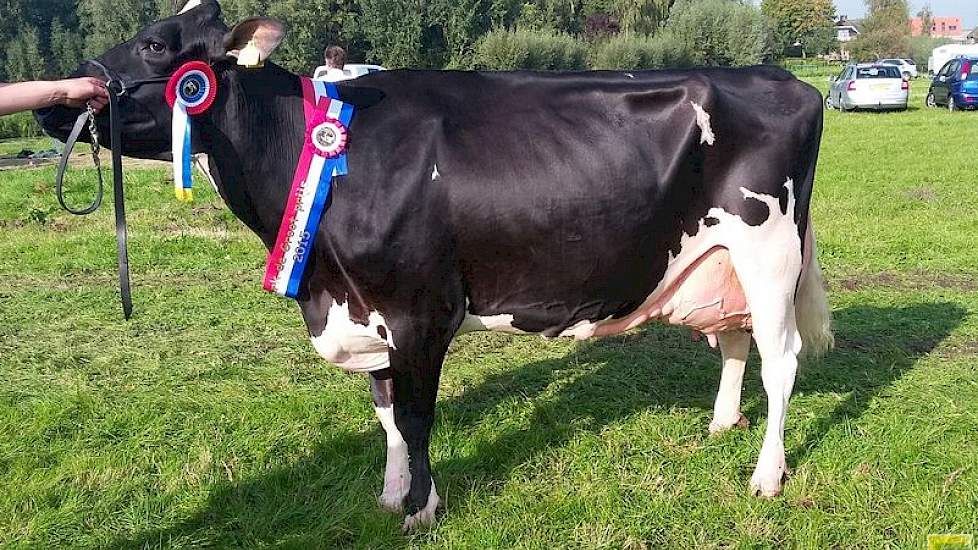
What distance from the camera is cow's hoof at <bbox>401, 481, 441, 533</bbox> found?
3.47 meters

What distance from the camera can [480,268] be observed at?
3.32 meters

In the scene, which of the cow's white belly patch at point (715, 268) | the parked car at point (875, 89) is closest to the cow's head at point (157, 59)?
the cow's white belly patch at point (715, 268)

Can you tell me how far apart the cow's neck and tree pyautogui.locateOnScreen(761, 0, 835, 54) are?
72.5 m

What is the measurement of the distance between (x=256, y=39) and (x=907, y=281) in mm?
5856

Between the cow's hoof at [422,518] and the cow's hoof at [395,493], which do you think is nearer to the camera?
the cow's hoof at [422,518]

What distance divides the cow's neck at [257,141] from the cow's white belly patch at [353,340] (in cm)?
42

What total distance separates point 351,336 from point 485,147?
927mm

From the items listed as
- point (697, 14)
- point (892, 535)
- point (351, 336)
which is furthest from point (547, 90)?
point (697, 14)

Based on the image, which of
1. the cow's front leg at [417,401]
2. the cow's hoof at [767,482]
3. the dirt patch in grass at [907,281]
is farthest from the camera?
the dirt patch in grass at [907,281]

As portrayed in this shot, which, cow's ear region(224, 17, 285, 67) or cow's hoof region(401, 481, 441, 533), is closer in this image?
cow's ear region(224, 17, 285, 67)

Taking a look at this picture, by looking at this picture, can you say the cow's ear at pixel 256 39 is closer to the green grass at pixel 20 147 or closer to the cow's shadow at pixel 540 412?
the cow's shadow at pixel 540 412

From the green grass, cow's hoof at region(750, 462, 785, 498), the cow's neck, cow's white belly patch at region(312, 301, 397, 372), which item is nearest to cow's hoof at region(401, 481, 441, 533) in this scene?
cow's white belly patch at region(312, 301, 397, 372)

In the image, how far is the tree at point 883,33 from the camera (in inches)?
2346

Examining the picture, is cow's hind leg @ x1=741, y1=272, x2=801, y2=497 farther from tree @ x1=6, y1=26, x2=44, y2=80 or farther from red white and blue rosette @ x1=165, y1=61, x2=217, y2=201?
tree @ x1=6, y1=26, x2=44, y2=80
